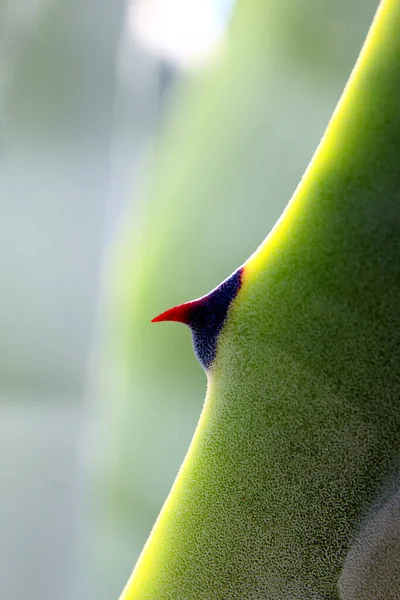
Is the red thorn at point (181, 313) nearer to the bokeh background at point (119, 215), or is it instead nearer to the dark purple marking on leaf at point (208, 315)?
the dark purple marking on leaf at point (208, 315)

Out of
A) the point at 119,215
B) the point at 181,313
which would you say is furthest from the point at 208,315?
the point at 119,215

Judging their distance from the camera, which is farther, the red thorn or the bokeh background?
the bokeh background

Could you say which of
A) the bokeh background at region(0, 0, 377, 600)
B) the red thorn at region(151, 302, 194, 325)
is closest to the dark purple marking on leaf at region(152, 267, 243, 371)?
the red thorn at region(151, 302, 194, 325)

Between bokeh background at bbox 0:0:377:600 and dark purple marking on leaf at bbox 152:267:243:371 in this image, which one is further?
bokeh background at bbox 0:0:377:600

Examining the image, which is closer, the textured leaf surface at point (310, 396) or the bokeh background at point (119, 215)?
the textured leaf surface at point (310, 396)

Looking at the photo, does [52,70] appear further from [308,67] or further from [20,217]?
[308,67]

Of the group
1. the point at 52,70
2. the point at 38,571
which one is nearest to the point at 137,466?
the point at 38,571

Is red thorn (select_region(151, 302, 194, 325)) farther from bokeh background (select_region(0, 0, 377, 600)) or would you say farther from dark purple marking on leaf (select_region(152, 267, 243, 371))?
bokeh background (select_region(0, 0, 377, 600))

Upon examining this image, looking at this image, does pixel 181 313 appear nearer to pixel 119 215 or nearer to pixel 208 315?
pixel 208 315

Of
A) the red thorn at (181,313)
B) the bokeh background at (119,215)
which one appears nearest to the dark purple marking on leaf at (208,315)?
the red thorn at (181,313)
